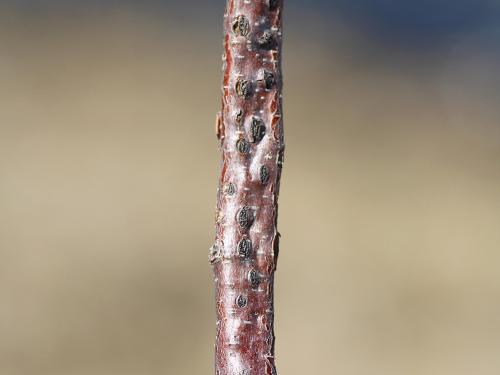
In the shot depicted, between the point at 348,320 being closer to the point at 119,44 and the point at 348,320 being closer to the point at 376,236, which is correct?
the point at 376,236

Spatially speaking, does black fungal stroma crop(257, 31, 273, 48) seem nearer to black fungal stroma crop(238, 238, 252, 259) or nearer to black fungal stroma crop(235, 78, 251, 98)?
black fungal stroma crop(235, 78, 251, 98)

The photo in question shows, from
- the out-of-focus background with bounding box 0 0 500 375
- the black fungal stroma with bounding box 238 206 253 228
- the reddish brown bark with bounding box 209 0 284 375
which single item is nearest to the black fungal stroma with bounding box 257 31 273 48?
the reddish brown bark with bounding box 209 0 284 375

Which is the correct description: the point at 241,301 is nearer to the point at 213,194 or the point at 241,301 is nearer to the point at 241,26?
the point at 241,26

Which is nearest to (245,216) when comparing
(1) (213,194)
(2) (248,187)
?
(2) (248,187)

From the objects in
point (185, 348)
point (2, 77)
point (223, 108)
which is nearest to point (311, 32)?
point (2, 77)

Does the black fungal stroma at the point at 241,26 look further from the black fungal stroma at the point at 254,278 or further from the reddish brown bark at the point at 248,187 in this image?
the black fungal stroma at the point at 254,278

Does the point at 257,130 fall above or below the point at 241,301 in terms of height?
above
